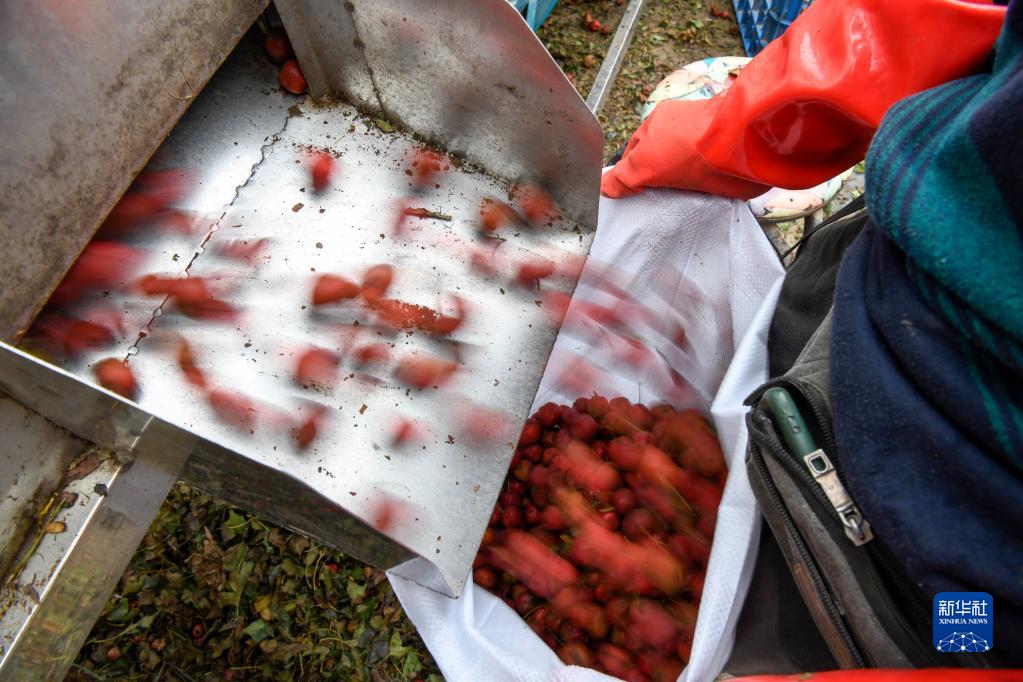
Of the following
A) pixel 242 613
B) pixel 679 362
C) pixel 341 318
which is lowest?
pixel 242 613

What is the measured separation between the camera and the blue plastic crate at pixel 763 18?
2246 mm

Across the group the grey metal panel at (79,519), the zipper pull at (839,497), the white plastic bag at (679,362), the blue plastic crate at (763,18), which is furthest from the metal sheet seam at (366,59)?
the blue plastic crate at (763,18)

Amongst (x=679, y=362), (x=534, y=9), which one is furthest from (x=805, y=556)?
(x=534, y=9)

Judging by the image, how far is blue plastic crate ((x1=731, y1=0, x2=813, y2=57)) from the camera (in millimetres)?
2246

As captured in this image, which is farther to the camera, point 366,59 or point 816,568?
point 366,59

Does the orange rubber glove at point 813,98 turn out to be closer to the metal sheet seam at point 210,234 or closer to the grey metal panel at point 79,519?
the metal sheet seam at point 210,234

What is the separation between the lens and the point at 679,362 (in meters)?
1.50

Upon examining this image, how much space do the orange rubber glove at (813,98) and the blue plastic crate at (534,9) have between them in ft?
2.44

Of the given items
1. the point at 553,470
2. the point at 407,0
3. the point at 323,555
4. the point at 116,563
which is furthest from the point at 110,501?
the point at 407,0

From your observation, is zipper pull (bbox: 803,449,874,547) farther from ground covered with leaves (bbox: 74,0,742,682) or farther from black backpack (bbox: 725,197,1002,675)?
A: ground covered with leaves (bbox: 74,0,742,682)

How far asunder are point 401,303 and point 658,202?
2.01ft

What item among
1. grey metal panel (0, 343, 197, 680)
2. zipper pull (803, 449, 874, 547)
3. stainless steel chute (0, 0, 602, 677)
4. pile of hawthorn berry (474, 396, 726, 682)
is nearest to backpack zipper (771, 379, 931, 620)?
zipper pull (803, 449, 874, 547)

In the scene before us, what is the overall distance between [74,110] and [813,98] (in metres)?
1.20

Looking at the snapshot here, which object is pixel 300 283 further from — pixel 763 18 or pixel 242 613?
pixel 763 18
